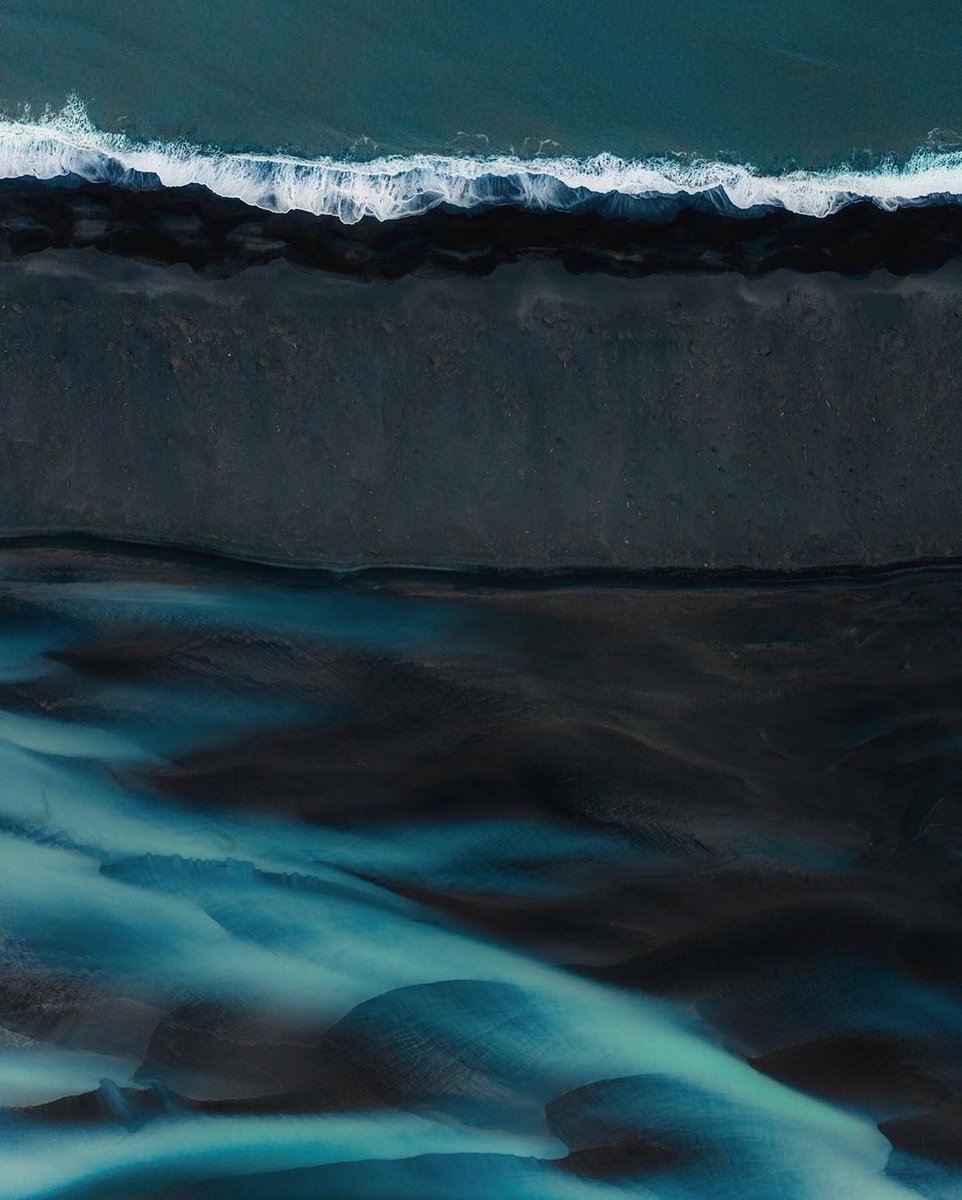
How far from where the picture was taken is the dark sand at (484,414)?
956 millimetres

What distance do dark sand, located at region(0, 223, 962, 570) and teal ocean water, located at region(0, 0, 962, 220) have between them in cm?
13

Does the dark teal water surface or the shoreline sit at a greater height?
the dark teal water surface

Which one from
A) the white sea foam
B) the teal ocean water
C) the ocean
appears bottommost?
the ocean

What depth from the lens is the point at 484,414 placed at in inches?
37.8

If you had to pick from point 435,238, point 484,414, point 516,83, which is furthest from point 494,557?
point 516,83

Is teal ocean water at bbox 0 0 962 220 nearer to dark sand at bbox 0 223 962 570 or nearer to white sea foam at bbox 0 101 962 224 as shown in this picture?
white sea foam at bbox 0 101 962 224

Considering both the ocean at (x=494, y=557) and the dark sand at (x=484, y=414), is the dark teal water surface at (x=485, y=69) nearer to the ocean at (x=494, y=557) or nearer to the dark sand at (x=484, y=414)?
the ocean at (x=494, y=557)

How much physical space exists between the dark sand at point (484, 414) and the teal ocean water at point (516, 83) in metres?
0.13

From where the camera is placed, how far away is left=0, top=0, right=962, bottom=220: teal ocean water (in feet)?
3.24

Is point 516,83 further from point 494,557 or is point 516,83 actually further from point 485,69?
point 494,557

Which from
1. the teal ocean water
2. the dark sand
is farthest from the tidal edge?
the teal ocean water

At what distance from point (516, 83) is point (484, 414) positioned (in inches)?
13.1

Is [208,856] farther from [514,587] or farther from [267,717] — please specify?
[514,587]

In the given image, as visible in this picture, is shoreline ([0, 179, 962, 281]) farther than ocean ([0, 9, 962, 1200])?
Yes
